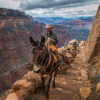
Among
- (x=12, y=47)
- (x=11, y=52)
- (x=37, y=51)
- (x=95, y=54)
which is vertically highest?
(x=37, y=51)

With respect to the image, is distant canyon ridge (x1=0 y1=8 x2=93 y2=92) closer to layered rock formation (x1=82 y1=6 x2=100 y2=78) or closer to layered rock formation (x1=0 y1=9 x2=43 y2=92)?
layered rock formation (x1=0 y1=9 x2=43 y2=92)

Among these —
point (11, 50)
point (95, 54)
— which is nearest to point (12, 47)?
point (11, 50)

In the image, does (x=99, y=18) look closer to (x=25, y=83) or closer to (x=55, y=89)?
(x=55, y=89)

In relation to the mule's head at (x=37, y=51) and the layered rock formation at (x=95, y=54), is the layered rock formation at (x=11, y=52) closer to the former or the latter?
the layered rock formation at (x=95, y=54)

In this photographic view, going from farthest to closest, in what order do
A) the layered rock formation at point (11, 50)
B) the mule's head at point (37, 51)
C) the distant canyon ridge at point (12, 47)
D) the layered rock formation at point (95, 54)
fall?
the distant canyon ridge at point (12, 47), the layered rock formation at point (11, 50), the layered rock formation at point (95, 54), the mule's head at point (37, 51)

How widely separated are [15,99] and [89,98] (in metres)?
2.91

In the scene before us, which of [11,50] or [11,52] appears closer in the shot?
[11,52]

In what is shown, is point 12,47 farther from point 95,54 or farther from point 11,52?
point 95,54

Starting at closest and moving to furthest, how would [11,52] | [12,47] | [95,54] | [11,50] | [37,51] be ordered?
[37,51], [95,54], [11,52], [11,50], [12,47]

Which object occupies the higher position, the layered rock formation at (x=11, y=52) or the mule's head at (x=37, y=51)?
the mule's head at (x=37, y=51)

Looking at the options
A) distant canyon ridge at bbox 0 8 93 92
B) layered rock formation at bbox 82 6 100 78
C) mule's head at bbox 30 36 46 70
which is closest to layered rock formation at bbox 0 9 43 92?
distant canyon ridge at bbox 0 8 93 92

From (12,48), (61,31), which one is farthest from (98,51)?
(61,31)

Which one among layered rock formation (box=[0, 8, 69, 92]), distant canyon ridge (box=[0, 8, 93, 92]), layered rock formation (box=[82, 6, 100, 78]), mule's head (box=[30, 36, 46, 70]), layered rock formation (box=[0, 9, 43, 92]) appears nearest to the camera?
mule's head (box=[30, 36, 46, 70])

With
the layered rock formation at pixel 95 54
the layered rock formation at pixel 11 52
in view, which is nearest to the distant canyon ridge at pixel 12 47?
the layered rock formation at pixel 11 52
